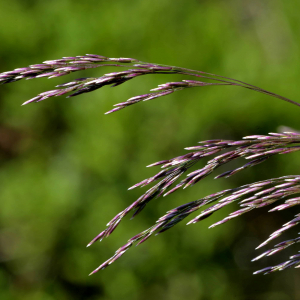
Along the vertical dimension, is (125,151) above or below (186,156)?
below

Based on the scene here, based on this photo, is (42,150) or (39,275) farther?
(42,150)

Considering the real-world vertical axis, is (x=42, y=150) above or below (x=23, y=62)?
below

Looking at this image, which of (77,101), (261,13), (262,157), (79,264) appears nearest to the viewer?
(262,157)

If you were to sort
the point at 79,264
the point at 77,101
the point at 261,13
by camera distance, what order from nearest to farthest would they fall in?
the point at 79,264 → the point at 77,101 → the point at 261,13

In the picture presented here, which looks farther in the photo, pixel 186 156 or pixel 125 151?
pixel 125 151

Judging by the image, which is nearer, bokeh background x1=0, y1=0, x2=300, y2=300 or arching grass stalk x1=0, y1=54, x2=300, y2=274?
arching grass stalk x1=0, y1=54, x2=300, y2=274

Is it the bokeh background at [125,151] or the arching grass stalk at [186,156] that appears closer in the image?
the arching grass stalk at [186,156]

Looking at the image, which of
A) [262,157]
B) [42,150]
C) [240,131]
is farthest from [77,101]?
[262,157]

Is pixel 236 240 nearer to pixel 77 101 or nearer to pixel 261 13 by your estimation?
pixel 77 101
